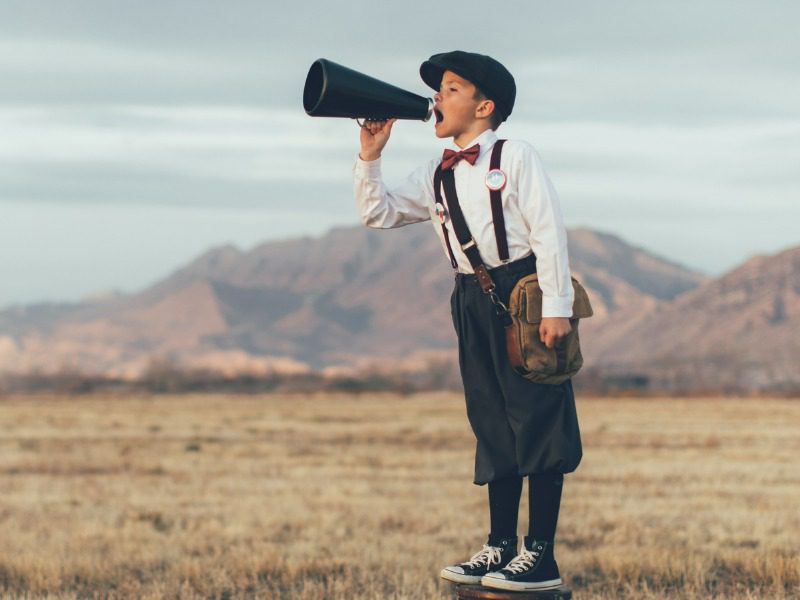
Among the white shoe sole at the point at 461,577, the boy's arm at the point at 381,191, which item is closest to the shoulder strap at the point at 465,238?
the boy's arm at the point at 381,191

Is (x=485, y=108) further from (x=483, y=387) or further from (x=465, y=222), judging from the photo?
(x=483, y=387)

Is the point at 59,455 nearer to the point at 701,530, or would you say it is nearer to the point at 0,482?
the point at 0,482

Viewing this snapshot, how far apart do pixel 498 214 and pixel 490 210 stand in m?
0.06

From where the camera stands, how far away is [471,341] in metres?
5.55

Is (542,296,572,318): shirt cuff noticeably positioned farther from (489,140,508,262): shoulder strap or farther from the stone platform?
the stone platform

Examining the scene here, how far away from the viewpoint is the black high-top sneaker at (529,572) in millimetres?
5359

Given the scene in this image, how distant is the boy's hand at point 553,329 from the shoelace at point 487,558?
1024mm

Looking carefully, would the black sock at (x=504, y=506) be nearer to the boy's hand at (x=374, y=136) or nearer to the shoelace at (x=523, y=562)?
the shoelace at (x=523, y=562)

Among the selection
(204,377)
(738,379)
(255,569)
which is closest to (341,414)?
(255,569)

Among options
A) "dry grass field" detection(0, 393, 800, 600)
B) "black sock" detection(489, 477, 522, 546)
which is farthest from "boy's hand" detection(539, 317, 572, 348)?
"dry grass field" detection(0, 393, 800, 600)

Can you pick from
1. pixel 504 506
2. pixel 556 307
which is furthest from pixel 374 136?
pixel 504 506

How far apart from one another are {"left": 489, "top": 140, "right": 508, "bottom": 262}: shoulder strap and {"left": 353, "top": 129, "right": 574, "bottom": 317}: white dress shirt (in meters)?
0.02

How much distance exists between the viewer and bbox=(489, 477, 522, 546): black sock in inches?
224

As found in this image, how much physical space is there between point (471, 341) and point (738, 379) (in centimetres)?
13776
